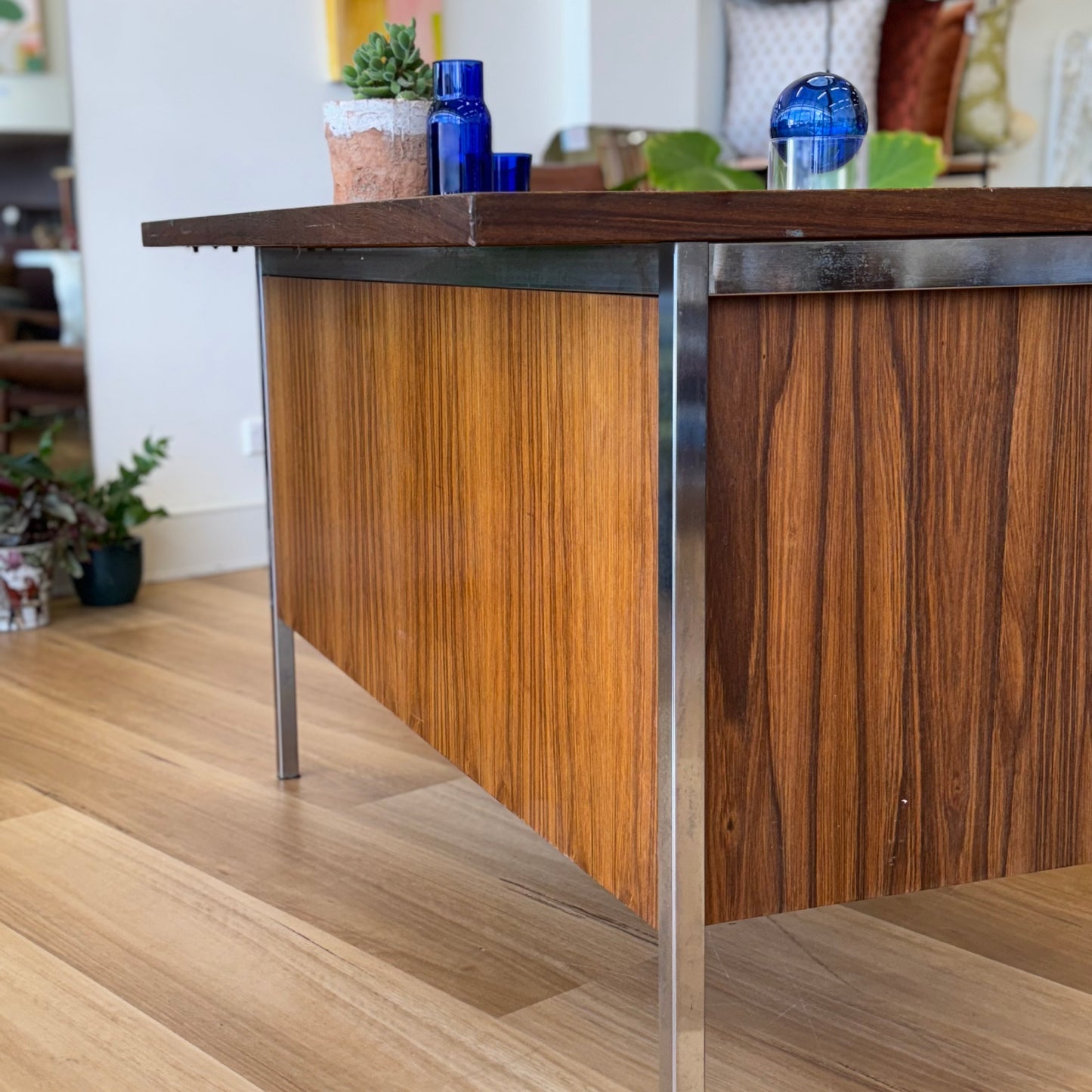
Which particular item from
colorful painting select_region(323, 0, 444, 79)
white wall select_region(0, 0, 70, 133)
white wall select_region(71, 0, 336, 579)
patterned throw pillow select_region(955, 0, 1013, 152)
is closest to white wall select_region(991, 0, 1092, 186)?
patterned throw pillow select_region(955, 0, 1013, 152)

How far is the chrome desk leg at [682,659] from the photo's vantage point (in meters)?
0.93

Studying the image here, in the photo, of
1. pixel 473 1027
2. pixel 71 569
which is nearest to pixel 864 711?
pixel 473 1027

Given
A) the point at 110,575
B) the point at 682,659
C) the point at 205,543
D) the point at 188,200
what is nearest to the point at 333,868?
the point at 682,659

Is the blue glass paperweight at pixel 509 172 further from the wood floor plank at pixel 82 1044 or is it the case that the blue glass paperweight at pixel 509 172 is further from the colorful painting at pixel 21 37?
the colorful painting at pixel 21 37

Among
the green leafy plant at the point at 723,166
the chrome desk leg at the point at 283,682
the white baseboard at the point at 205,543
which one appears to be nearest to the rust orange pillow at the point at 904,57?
the green leafy plant at the point at 723,166

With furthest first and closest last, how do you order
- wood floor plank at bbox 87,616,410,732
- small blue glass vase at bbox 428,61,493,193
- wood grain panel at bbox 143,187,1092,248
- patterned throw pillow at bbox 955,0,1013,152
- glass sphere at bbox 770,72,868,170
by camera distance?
patterned throw pillow at bbox 955,0,1013,152
wood floor plank at bbox 87,616,410,732
small blue glass vase at bbox 428,61,493,193
glass sphere at bbox 770,72,868,170
wood grain panel at bbox 143,187,1092,248

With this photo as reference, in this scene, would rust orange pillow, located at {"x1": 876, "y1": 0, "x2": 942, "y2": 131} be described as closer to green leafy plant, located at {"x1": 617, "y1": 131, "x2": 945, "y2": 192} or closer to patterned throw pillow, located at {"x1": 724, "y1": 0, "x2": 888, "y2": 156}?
Result: patterned throw pillow, located at {"x1": 724, "y1": 0, "x2": 888, "y2": 156}

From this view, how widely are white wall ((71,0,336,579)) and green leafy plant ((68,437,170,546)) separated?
176mm

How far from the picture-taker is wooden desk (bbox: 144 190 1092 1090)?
954 millimetres

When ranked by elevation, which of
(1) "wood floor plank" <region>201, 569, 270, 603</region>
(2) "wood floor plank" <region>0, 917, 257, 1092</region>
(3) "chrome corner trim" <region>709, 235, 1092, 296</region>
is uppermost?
(3) "chrome corner trim" <region>709, 235, 1092, 296</region>

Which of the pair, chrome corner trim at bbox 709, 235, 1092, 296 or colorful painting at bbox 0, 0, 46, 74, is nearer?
chrome corner trim at bbox 709, 235, 1092, 296

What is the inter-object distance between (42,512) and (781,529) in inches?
92.7

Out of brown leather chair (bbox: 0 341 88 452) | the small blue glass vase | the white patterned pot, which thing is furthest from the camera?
brown leather chair (bbox: 0 341 88 452)

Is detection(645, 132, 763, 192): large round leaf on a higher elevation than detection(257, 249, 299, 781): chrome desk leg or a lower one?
higher
